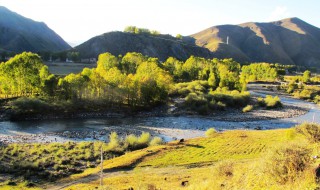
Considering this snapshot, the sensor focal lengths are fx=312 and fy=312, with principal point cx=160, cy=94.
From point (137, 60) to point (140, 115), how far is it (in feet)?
188

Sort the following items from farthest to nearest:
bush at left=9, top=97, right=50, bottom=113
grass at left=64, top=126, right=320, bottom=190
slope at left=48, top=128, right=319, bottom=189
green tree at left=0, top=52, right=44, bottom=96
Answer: green tree at left=0, top=52, right=44, bottom=96 → bush at left=9, top=97, right=50, bottom=113 → slope at left=48, top=128, right=319, bottom=189 → grass at left=64, top=126, right=320, bottom=190

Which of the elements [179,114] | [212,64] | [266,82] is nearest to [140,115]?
[179,114]

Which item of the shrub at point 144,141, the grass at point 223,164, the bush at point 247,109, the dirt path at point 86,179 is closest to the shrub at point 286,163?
the grass at point 223,164

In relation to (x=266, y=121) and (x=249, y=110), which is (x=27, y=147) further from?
(x=249, y=110)

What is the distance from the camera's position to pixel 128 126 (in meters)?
69.9

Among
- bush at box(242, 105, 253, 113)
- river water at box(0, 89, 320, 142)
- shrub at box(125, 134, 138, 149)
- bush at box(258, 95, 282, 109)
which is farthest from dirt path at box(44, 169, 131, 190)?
bush at box(258, 95, 282, 109)

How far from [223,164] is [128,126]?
154ft

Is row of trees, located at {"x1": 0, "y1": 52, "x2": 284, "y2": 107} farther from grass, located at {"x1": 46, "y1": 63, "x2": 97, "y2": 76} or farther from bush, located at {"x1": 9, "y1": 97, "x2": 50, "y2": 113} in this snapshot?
grass, located at {"x1": 46, "y1": 63, "x2": 97, "y2": 76}

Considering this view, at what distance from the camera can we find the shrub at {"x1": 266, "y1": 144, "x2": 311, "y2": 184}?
685 inches

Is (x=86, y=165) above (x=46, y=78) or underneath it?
underneath

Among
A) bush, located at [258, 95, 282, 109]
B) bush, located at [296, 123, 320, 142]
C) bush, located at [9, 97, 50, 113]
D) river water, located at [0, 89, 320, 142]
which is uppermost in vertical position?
bush, located at [296, 123, 320, 142]

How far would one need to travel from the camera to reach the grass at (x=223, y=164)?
17.8 meters

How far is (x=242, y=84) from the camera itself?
4882 inches

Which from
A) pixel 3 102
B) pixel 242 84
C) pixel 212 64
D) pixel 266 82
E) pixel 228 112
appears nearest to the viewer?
pixel 3 102
